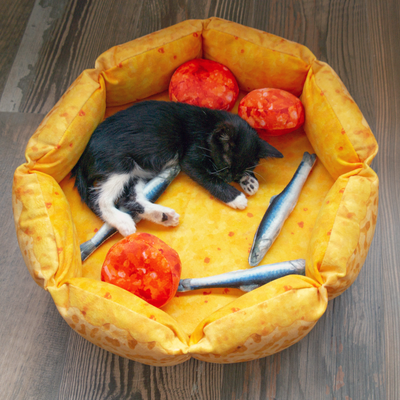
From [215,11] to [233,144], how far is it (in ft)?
3.57

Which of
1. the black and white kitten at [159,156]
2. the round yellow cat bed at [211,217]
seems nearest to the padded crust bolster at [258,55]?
the round yellow cat bed at [211,217]

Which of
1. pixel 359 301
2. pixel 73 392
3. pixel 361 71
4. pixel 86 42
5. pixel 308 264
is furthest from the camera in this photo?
pixel 86 42

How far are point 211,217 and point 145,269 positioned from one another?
0.42 metres

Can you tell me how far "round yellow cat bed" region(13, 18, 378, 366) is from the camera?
1.12 m

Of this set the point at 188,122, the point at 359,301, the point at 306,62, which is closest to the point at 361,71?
the point at 306,62

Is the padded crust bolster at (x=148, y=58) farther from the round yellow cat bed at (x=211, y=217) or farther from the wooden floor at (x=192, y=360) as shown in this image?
the wooden floor at (x=192, y=360)

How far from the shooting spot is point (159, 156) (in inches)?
59.6

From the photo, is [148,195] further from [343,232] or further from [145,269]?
[343,232]

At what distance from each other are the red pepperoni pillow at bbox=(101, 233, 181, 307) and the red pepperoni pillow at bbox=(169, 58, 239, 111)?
2.33ft

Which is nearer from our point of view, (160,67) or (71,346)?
(71,346)

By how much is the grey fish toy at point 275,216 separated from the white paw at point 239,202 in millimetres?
121

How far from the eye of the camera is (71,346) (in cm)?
148

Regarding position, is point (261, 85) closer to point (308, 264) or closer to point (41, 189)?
point (308, 264)

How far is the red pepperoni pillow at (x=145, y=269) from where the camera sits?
4.07 ft
